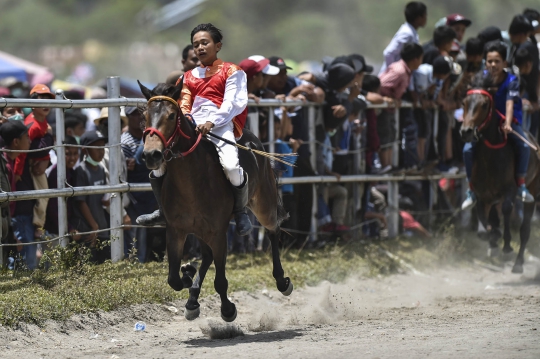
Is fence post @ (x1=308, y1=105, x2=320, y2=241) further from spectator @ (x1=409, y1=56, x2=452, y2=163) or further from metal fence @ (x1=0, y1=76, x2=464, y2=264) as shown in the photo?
spectator @ (x1=409, y1=56, x2=452, y2=163)

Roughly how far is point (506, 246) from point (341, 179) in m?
2.63

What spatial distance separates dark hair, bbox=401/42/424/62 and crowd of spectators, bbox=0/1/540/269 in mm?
21

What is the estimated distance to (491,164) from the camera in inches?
511

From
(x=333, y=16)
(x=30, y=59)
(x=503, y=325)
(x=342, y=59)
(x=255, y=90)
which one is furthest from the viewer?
(x=30, y=59)

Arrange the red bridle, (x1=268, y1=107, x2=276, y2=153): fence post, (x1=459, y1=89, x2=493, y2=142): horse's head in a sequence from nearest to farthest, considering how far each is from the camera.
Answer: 1. the red bridle
2. (x1=268, y1=107, x2=276, y2=153): fence post
3. (x1=459, y1=89, x2=493, y2=142): horse's head

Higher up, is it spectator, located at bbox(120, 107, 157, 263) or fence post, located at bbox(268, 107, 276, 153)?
fence post, located at bbox(268, 107, 276, 153)

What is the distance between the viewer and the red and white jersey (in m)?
8.72

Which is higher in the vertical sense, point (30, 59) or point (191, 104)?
point (30, 59)

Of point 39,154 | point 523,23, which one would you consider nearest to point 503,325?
point 39,154

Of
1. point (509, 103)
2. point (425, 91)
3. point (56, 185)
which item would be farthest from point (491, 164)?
point (56, 185)

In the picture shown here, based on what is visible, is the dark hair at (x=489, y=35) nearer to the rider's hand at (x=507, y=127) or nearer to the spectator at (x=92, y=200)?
the rider's hand at (x=507, y=127)

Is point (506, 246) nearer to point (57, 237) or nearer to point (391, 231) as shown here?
point (391, 231)

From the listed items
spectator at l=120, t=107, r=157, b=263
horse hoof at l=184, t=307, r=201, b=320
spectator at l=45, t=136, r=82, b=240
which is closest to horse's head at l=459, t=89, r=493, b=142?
spectator at l=120, t=107, r=157, b=263

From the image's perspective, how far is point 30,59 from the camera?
6084 centimetres
